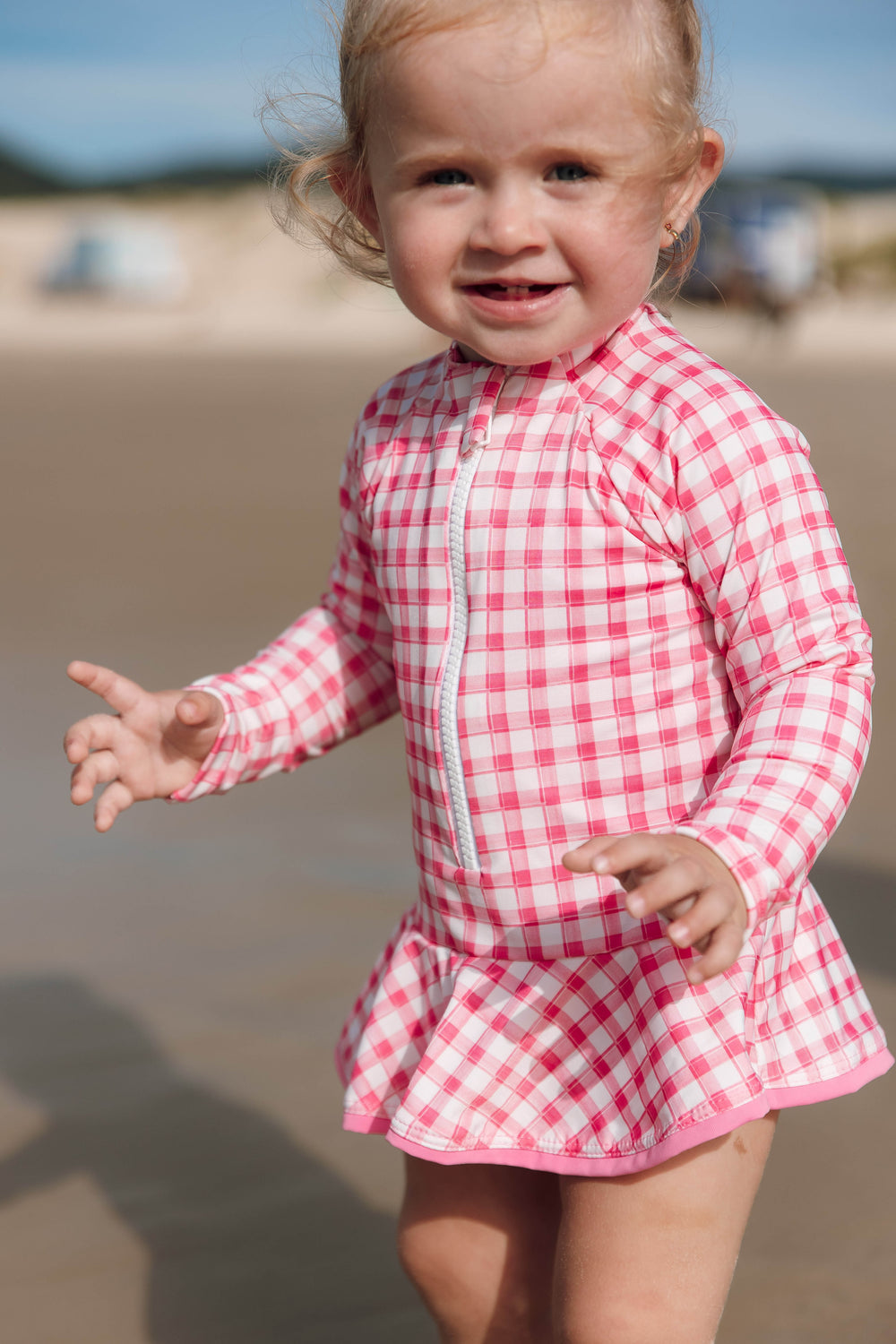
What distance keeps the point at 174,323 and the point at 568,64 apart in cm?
3455

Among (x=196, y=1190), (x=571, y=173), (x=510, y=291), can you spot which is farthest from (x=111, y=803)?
(x=196, y=1190)

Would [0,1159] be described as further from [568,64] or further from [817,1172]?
[568,64]

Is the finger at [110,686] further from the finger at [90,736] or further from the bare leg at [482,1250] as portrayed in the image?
the bare leg at [482,1250]

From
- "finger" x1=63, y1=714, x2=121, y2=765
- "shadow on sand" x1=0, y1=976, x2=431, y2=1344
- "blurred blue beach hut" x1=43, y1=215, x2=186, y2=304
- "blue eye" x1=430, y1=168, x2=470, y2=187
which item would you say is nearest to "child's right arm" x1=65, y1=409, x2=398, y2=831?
"finger" x1=63, y1=714, x2=121, y2=765

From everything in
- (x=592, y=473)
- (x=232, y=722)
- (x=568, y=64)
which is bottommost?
(x=232, y=722)

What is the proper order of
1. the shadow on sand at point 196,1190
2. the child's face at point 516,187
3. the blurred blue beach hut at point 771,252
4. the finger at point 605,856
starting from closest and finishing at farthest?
the finger at point 605,856 < the child's face at point 516,187 < the shadow on sand at point 196,1190 < the blurred blue beach hut at point 771,252

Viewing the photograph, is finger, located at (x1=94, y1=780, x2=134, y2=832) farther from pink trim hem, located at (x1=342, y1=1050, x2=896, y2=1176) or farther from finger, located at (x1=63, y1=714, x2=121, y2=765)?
pink trim hem, located at (x1=342, y1=1050, x2=896, y2=1176)

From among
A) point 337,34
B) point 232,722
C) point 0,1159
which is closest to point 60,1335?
point 0,1159

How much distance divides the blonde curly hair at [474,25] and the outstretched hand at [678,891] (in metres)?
0.66

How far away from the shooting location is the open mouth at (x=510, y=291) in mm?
1479

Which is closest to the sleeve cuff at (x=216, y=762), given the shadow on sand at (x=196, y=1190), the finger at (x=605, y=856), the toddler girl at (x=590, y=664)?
the toddler girl at (x=590, y=664)

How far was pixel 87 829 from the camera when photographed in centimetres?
390

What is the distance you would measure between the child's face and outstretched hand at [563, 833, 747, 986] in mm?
529

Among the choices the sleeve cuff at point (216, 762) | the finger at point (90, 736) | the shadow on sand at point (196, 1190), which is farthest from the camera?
the shadow on sand at point (196, 1190)
